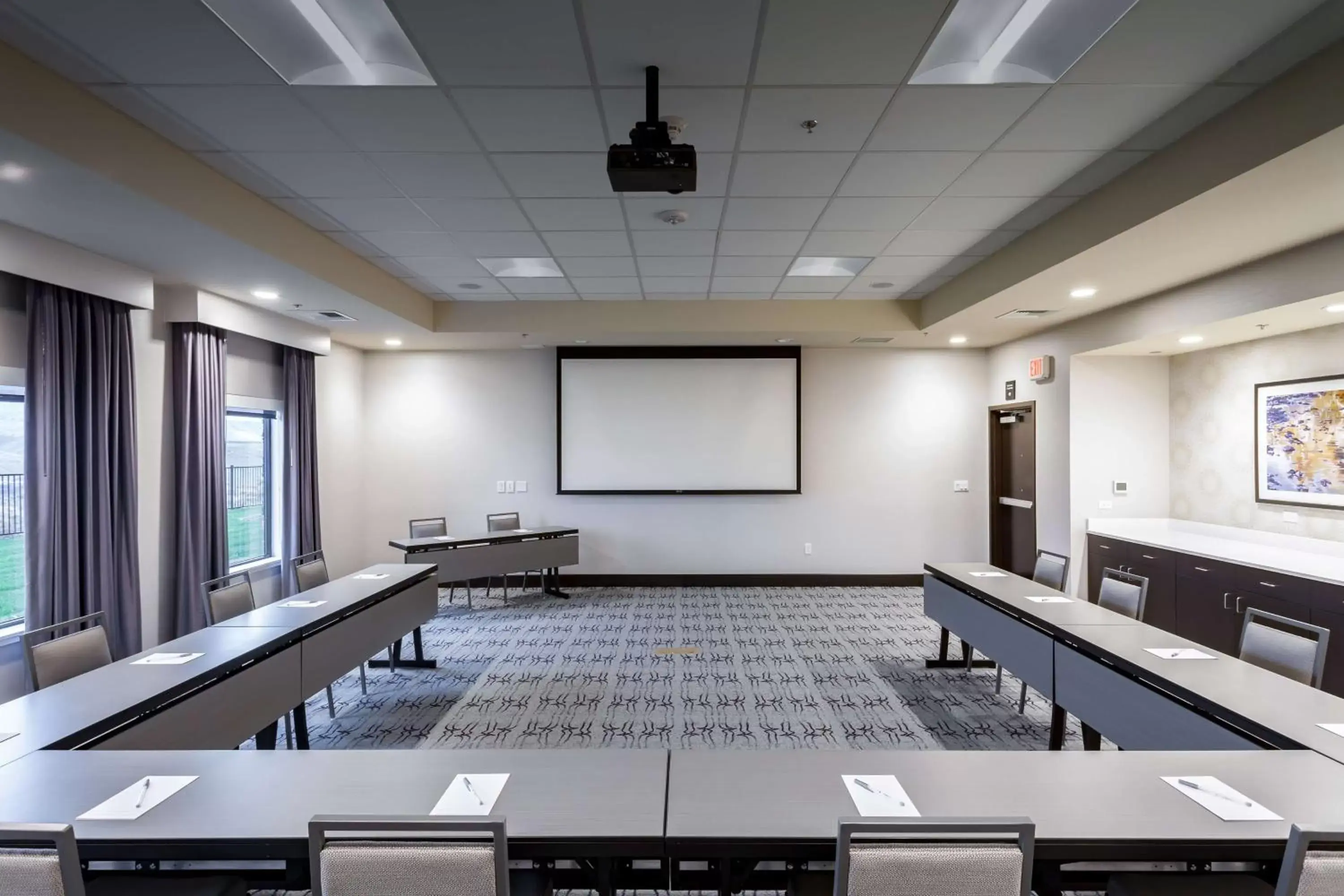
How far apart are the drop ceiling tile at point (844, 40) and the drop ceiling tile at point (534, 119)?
2.59ft

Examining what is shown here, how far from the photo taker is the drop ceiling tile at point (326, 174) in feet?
10.7

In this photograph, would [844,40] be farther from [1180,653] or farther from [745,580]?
[745,580]

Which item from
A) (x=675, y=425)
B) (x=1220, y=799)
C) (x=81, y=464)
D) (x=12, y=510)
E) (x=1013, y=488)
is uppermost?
(x=675, y=425)

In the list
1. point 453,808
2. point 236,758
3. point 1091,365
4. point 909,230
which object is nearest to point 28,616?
point 236,758

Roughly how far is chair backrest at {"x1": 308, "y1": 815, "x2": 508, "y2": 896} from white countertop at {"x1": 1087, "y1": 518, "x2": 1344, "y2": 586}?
4958mm

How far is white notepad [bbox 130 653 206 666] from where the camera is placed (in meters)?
2.79

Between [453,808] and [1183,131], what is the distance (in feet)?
12.9

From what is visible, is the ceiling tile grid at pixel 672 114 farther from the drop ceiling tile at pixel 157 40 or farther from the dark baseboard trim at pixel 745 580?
the dark baseboard trim at pixel 745 580

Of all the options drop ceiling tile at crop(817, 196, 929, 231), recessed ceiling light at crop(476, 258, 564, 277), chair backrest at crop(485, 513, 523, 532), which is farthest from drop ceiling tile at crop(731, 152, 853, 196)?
chair backrest at crop(485, 513, 523, 532)

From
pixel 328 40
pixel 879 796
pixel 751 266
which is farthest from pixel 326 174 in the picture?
pixel 879 796

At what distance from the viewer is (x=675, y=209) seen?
4062 mm

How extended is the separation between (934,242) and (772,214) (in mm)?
1373

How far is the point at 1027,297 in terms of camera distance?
5184 mm

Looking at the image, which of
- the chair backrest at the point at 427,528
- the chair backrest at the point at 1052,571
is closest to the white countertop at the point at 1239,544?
the chair backrest at the point at 1052,571
